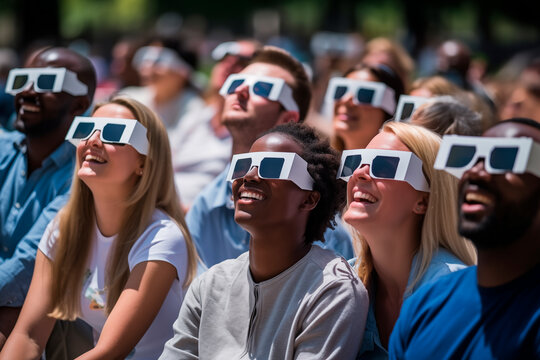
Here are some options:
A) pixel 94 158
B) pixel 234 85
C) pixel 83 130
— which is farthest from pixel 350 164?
pixel 234 85

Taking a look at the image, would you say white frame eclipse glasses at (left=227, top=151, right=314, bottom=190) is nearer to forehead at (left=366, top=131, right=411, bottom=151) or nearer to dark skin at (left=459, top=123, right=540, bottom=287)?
forehead at (left=366, top=131, right=411, bottom=151)

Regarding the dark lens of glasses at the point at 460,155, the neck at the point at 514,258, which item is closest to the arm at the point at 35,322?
the dark lens of glasses at the point at 460,155

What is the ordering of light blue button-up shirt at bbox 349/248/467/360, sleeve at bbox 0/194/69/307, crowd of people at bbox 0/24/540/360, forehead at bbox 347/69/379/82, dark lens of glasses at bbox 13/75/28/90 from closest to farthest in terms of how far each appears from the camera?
crowd of people at bbox 0/24/540/360 < light blue button-up shirt at bbox 349/248/467/360 < sleeve at bbox 0/194/69/307 < dark lens of glasses at bbox 13/75/28/90 < forehead at bbox 347/69/379/82

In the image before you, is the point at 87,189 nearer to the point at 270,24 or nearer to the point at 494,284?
the point at 494,284

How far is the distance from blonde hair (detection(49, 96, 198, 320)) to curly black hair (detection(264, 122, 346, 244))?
780 millimetres

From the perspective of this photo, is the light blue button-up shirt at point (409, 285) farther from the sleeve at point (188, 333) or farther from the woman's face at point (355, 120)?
the woman's face at point (355, 120)

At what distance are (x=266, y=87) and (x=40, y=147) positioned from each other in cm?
136

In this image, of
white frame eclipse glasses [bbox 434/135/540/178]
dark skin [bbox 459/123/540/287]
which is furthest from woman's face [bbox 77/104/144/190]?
dark skin [bbox 459/123/540/287]

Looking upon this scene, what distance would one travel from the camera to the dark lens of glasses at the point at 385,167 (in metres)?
3.43

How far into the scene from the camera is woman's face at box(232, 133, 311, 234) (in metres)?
3.34

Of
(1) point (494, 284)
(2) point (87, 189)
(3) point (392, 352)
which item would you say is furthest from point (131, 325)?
(1) point (494, 284)

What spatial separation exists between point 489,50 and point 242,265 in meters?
17.3

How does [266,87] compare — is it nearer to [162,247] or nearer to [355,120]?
[355,120]

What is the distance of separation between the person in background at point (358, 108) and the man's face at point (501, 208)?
2.39 metres
